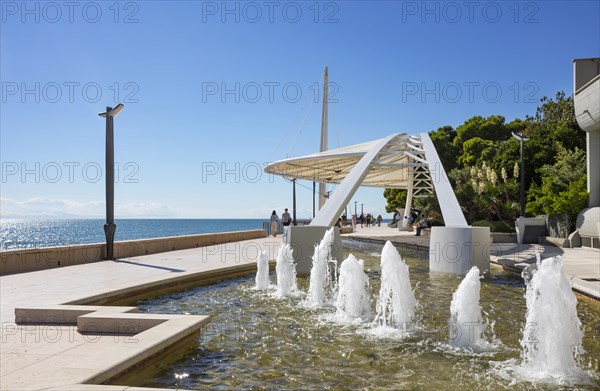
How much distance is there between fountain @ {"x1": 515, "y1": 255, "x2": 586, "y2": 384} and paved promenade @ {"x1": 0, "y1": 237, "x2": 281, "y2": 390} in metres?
3.96

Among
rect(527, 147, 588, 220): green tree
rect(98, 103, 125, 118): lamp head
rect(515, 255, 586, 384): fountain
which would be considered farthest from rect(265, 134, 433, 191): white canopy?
rect(515, 255, 586, 384): fountain

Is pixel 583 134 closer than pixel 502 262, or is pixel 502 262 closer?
pixel 502 262

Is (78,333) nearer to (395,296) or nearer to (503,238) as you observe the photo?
(395,296)

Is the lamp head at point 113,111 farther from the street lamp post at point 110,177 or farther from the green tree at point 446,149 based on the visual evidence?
the green tree at point 446,149

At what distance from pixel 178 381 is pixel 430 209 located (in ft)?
116

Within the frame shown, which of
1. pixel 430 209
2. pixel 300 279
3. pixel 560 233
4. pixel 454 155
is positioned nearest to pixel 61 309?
pixel 300 279

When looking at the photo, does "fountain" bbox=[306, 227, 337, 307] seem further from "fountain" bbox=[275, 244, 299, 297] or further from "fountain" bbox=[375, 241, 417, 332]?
"fountain" bbox=[375, 241, 417, 332]

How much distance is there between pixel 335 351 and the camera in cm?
570

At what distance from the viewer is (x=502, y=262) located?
13.7m

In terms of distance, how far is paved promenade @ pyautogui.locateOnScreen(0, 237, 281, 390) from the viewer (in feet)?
13.5

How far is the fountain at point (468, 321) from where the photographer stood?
6043 millimetres

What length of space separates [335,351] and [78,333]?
313 centimetres

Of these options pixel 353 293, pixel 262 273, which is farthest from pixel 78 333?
pixel 262 273

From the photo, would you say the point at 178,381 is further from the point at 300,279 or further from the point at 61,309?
the point at 300,279
